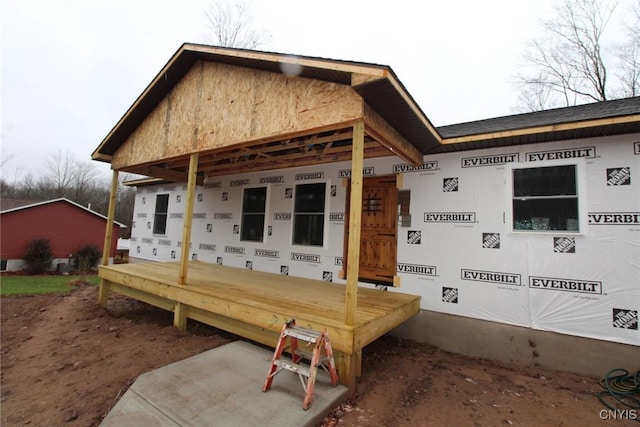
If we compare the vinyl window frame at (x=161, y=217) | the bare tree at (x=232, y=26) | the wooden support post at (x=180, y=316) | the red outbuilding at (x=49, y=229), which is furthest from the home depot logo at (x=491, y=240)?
the red outbuilding at (x=49, y=229)

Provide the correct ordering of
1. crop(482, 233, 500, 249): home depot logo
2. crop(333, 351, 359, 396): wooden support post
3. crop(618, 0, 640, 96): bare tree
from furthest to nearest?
crop(618, 0, 640, 96): bare tree < crop(482, 233, 500, 249): home depot logo < crop(333, 351, 359, 396): wooden support post

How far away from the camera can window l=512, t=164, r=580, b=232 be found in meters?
3.99

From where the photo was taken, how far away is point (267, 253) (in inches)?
277

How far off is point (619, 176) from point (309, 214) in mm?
5152

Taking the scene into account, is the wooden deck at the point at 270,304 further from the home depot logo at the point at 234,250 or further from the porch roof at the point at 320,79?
the porch roof at the point at 320,79

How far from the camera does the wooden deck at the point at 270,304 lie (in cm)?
307

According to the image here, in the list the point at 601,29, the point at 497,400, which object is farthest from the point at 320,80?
the point at 601,29

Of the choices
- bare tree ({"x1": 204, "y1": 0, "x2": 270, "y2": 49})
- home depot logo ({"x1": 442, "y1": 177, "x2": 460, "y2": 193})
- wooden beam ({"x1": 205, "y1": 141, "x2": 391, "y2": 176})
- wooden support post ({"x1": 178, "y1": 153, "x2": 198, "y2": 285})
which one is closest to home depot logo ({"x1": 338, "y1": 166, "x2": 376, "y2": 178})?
wooden beam ({"x1": 205, "y1": 141, "x2": 391, "y2": 176})

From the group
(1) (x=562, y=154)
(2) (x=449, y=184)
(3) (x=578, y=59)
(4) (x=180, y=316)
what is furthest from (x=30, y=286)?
(3) (x=578, y=59)

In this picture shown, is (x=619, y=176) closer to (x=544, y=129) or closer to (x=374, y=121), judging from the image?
(x=544, y=129)

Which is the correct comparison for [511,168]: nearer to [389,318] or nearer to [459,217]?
[459,217]

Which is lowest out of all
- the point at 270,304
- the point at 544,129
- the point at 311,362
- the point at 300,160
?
the point at 311,362

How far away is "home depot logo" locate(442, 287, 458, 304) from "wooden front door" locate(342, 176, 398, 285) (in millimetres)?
922

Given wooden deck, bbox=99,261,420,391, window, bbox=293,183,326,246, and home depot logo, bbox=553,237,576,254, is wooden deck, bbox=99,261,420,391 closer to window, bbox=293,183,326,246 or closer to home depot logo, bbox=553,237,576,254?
window, bbox=293,183,326,246
